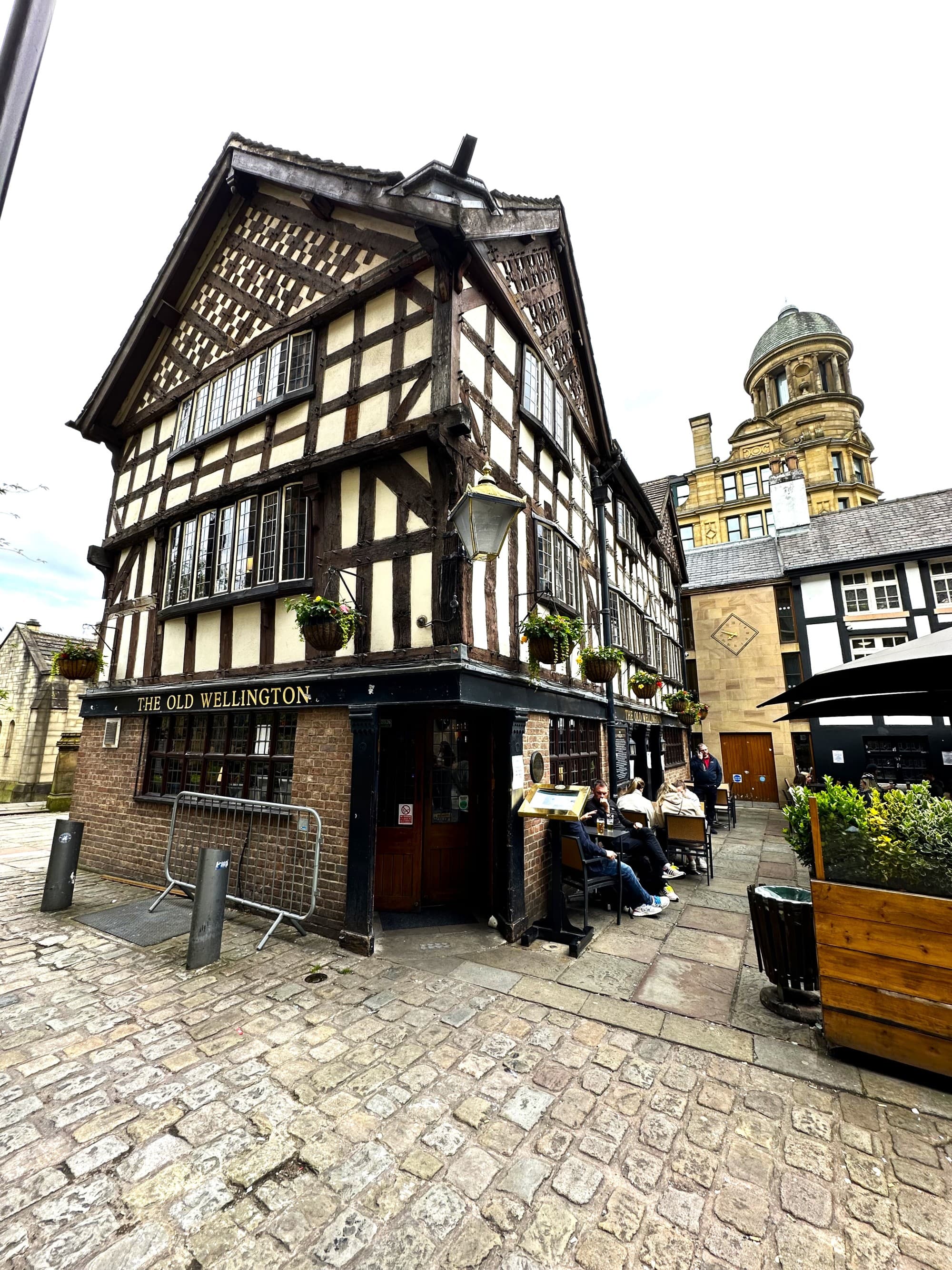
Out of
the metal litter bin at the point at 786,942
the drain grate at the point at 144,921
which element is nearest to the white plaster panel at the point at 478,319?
the metal litter bin at the point at 786,942

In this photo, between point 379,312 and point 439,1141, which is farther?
point 379,312

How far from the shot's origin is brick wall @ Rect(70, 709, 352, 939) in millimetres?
5914

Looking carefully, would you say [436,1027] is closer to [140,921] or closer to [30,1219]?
[30,1219]

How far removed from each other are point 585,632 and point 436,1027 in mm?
6829

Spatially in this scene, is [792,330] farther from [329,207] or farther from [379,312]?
[379,312]

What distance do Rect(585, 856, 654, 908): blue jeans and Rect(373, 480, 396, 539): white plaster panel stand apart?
4733mm

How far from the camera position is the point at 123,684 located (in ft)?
30.0

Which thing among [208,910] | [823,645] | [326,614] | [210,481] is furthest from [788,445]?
[208,910]

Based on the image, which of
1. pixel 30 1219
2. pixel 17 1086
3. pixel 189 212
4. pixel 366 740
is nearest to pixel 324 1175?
pixel 30 1219

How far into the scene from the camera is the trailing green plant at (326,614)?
5773mm

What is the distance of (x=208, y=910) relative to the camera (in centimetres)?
523

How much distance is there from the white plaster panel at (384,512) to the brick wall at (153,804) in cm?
223

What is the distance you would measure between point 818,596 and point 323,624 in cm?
1997

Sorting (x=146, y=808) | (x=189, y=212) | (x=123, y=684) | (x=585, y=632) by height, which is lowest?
(x=146, y=808)
